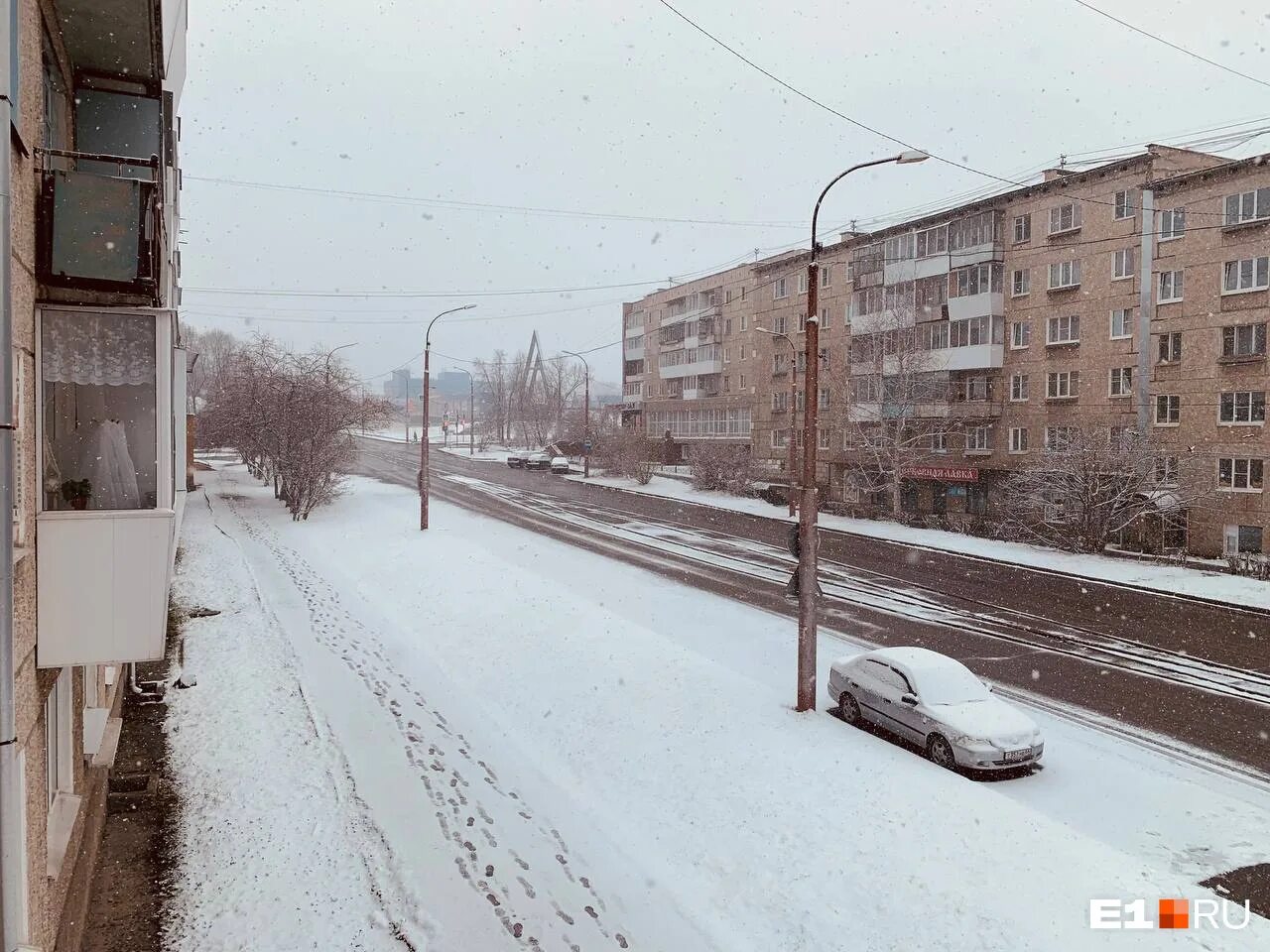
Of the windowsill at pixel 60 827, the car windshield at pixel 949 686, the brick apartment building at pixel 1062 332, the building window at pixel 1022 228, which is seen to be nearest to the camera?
the windowsill at pixel 60 827

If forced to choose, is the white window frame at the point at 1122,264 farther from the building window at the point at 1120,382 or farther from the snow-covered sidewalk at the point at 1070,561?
the snow-covered sidewalk at the point at 1070,561

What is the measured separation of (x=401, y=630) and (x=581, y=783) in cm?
745

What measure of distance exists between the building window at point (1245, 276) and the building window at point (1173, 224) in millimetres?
2153

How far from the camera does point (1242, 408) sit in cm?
2677

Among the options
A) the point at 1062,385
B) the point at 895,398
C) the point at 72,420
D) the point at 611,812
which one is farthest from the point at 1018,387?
the point at 72,420

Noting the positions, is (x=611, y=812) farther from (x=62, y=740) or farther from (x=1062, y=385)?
(x=1062, y=385)

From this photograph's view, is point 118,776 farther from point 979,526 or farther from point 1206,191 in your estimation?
point 1206,191

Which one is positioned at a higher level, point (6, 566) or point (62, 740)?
point (6, 566)

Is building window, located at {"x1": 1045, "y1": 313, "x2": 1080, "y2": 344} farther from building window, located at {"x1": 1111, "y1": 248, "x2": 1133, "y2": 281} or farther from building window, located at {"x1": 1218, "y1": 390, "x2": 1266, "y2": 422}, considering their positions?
building window, located at {"x1": 1218, "y1": 390, "x2": 1266, "y2": 422}

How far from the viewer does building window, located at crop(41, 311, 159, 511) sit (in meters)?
5.62

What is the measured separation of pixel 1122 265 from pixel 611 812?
30858 millimetres

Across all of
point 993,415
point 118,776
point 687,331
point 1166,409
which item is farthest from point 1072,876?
point 687,331

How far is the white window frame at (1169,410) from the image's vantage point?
2855cm

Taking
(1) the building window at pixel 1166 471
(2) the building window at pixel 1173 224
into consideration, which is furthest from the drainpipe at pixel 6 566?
(2) the building window at pixel 1173 224
